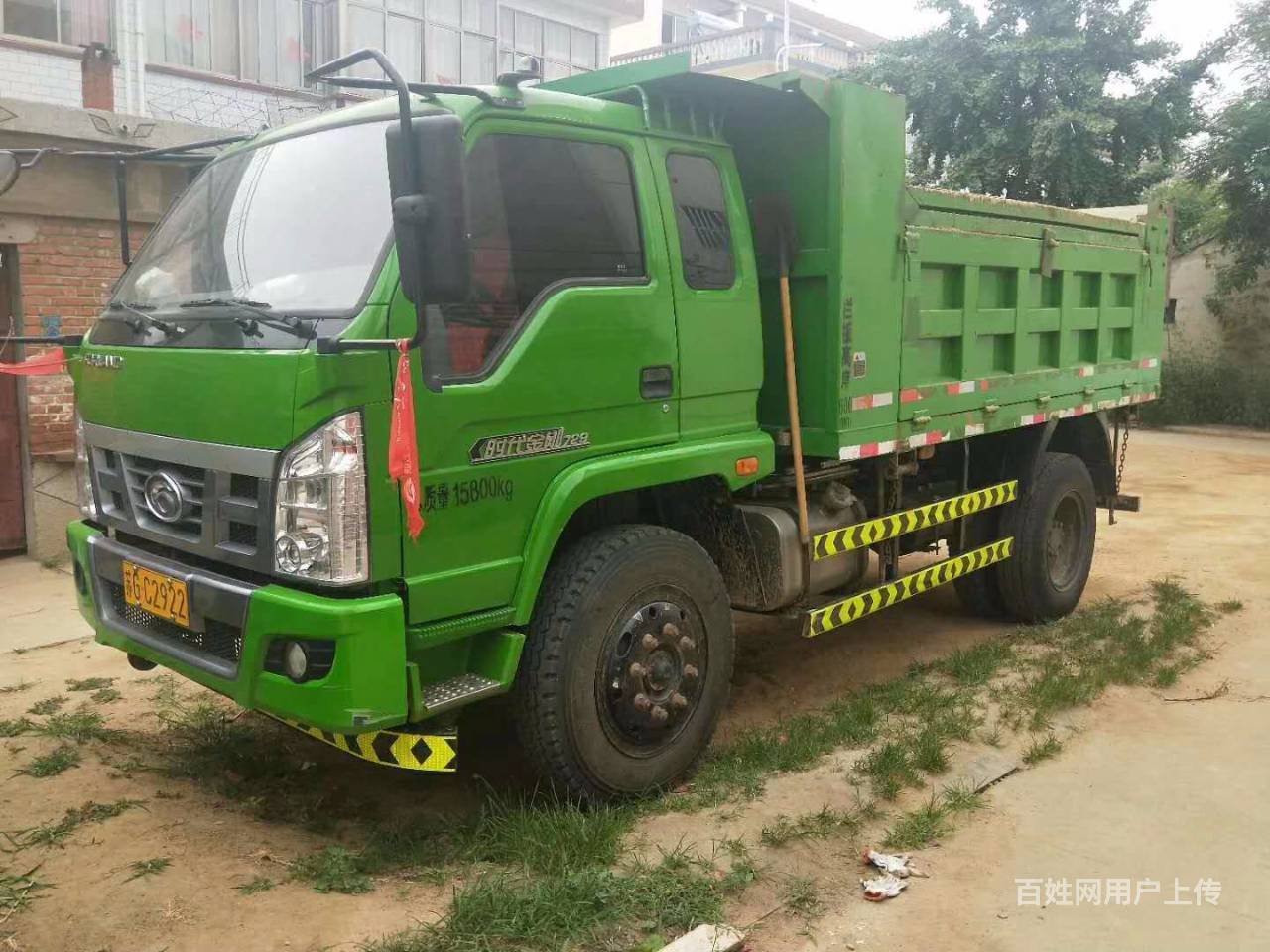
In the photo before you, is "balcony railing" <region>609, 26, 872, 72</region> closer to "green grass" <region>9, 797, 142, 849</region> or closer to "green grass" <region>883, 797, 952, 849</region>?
"green grass" <region>883, 797, 952, 849</region>

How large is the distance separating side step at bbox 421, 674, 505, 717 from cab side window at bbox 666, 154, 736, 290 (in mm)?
1567

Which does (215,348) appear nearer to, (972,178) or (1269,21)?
(972,178)

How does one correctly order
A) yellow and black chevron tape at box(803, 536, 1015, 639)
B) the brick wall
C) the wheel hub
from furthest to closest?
the brick wall, yellow and black chevron tape at box(803, 536, 1015, 639), the wheel hub

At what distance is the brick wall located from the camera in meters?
7.12

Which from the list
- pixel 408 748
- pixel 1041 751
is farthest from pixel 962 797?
pixel 408 748

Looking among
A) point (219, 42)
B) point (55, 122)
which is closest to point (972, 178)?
point (219, 42)

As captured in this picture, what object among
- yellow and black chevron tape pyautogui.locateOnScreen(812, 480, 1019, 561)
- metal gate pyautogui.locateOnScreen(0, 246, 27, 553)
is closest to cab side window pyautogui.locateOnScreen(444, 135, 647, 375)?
yellow and black chevron tape pyautogui.locateOnScreen(812, 480, 1019, 561)

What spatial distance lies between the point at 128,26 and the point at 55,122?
14.6 ft

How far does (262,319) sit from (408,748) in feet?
4.34

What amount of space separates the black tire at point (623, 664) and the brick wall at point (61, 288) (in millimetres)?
4901

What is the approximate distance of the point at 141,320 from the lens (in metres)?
3.59

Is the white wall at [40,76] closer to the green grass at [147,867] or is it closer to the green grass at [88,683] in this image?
the green grass at [88,683]

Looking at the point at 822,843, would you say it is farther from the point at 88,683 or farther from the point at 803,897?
the point at 88,683

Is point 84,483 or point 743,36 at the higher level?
point 743,36
